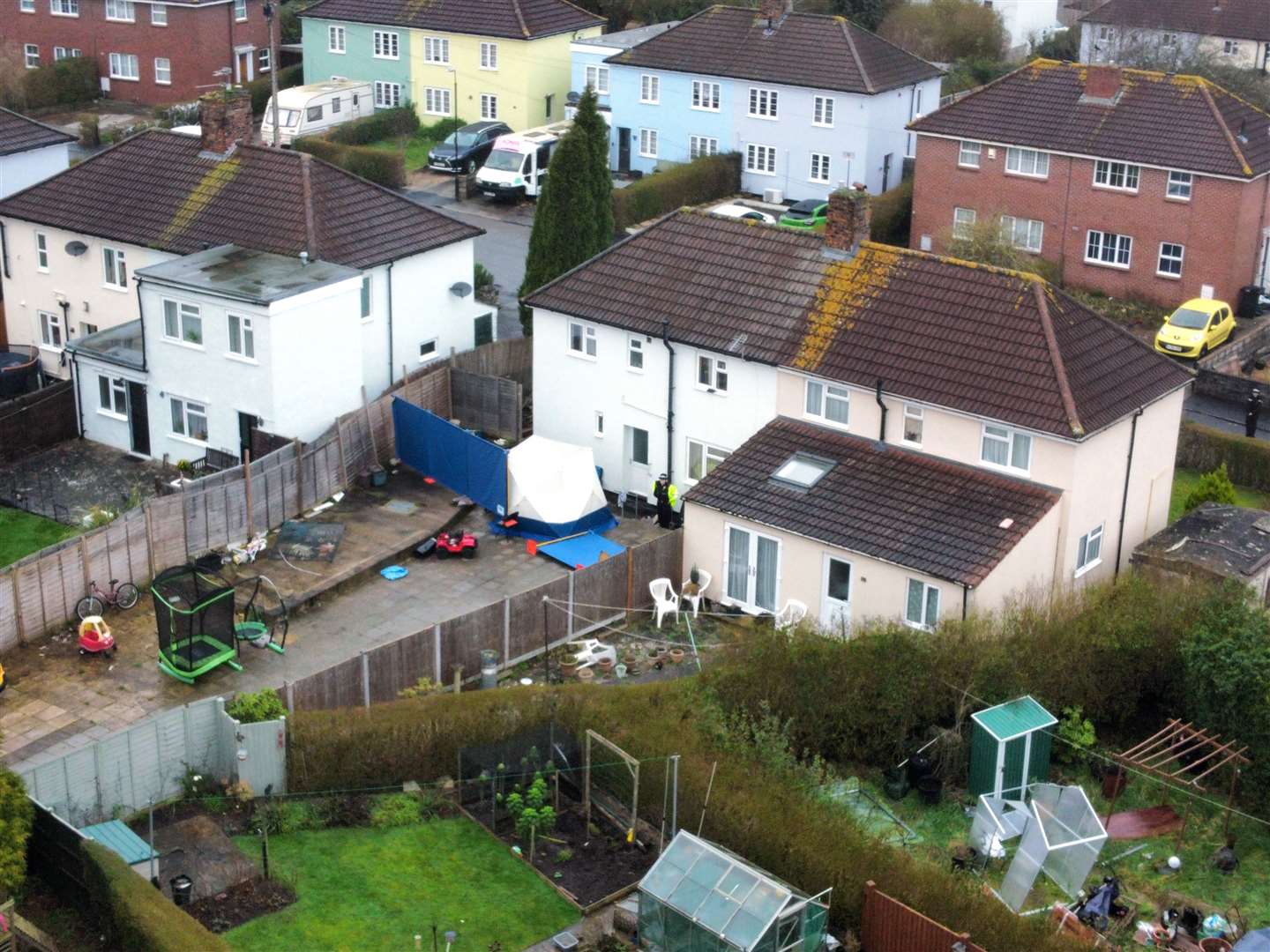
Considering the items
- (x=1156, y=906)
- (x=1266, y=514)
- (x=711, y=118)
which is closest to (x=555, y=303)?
(x=1266, y=514)

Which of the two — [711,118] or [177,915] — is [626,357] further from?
[711,118]

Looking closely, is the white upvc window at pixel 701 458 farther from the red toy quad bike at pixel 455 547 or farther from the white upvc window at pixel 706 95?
the white upvc window at pixel 706 95

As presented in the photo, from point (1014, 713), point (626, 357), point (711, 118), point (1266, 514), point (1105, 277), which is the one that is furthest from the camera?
point (711, 118)

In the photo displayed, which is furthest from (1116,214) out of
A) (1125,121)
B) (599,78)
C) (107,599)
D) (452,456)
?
(107,599)

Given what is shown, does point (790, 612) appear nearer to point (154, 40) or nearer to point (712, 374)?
point (712, 374)

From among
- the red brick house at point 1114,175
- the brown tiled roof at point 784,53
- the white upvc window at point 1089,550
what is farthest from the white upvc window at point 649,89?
the white upvc window at point 1089,550
